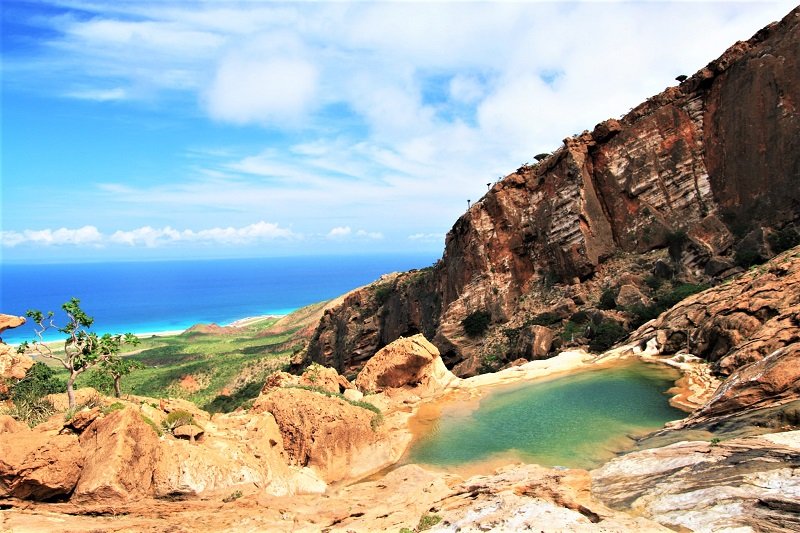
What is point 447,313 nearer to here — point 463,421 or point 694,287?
point 694,287

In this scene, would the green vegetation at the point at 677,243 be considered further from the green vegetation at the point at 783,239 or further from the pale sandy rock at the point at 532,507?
the pale sandy rock at the point at 532,507

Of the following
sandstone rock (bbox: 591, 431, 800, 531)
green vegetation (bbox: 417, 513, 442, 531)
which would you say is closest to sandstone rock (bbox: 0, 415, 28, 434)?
green vegetation (bbox: 417, 513, 442, 531)

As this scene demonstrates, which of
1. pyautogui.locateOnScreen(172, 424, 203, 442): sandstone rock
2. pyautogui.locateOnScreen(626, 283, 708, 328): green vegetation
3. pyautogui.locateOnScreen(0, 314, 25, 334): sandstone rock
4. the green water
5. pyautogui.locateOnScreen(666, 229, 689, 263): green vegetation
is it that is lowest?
the green water

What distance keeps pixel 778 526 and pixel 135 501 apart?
13.9m

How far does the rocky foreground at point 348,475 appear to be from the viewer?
10297mm

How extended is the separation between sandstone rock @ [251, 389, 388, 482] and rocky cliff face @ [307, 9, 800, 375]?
772 inches

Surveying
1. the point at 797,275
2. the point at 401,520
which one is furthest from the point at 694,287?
the point at 401,520

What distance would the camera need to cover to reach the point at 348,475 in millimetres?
19109

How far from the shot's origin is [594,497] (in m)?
11.9

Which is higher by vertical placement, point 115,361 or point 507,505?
point 115,361

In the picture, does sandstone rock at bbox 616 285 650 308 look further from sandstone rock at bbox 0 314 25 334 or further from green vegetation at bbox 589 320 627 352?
sandstone rock at bbox 0 314 25 334

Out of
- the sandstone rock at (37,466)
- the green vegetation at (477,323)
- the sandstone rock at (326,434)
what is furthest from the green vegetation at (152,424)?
the green vegetation at (477,323)

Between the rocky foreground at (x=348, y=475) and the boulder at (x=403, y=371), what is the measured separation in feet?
26.0

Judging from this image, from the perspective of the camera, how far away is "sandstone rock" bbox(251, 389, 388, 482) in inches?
751
